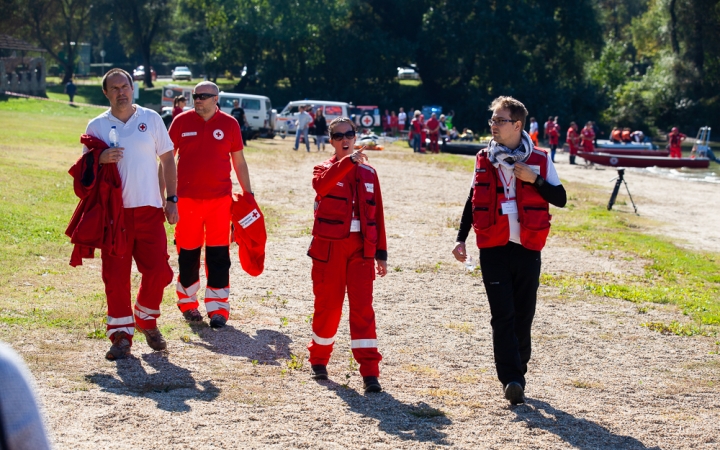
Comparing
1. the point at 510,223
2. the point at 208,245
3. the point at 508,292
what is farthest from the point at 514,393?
the point at 208,245

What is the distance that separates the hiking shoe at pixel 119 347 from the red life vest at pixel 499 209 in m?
2.67

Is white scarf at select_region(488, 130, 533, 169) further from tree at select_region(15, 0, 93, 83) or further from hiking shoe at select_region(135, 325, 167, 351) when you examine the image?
tree at select_region(15, 0, 93, 83)

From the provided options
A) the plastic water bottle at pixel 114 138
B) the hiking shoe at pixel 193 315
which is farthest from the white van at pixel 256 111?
the plastic water bottle at pixel 114 138

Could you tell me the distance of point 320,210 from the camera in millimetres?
6184

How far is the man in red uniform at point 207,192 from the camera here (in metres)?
7.59

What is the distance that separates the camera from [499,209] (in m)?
5.93

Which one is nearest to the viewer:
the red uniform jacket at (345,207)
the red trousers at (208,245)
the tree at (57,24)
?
the red uniform jacket at (345,207)

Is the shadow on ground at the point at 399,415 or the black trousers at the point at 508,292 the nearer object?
the shadow on ground at the point at 399,415

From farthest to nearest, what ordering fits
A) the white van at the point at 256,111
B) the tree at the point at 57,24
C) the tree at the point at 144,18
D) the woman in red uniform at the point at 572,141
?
the tree at the point at 144,18
the tree at the point at 57,24
the white van at the point at 256,111
the woman in red uniform at the point at 572,141

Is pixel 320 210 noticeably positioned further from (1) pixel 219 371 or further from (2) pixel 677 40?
(2) pixel 677 40

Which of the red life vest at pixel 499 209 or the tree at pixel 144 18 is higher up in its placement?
the tree at pixel 144 18

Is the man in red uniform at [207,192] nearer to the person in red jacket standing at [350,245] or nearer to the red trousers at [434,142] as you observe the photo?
the person in red jacket standing at [350,245]

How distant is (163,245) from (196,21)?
6505cm

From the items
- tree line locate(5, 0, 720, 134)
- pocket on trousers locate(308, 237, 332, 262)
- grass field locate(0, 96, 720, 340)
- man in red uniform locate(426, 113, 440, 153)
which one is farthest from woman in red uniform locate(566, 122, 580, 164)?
pocket on trousers locate(308, 237, 332, 262)
